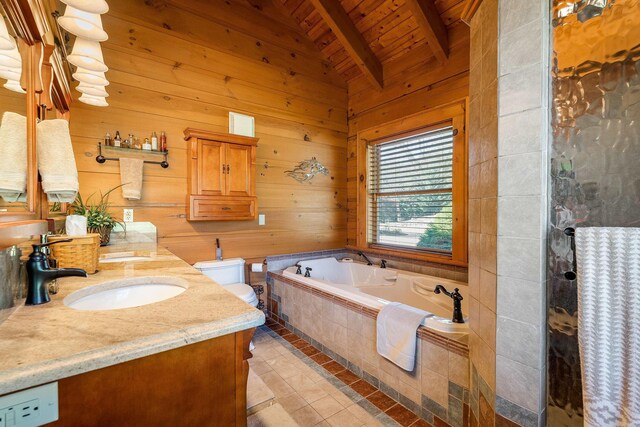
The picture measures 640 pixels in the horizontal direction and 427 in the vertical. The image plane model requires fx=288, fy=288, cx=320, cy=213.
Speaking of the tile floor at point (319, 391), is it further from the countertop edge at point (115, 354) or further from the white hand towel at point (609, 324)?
the white hand towel at point (609, 324)

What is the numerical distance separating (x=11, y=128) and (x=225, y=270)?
1.98 metres

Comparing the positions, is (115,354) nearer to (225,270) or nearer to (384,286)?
(225,270)

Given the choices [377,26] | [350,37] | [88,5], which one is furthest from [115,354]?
[377,26]

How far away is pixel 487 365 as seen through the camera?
3.86 ft

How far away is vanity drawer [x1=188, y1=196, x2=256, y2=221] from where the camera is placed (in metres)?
2.63

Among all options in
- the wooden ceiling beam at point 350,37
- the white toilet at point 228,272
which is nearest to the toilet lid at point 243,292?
the white toilet at point 228,272

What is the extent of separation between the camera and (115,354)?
62 cm

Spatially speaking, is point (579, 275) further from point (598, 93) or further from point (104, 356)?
point (104, 356)

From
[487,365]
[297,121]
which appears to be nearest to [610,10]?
[487,365]

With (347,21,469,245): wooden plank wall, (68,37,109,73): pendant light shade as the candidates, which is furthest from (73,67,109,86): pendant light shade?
(347,21,469,245): wooden plank wall

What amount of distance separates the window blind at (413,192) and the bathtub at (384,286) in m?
0.36

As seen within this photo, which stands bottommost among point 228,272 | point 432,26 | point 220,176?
point 228,272

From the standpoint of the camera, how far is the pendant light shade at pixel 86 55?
1526 mm

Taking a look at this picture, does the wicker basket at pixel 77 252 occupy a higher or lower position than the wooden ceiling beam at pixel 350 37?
lower
